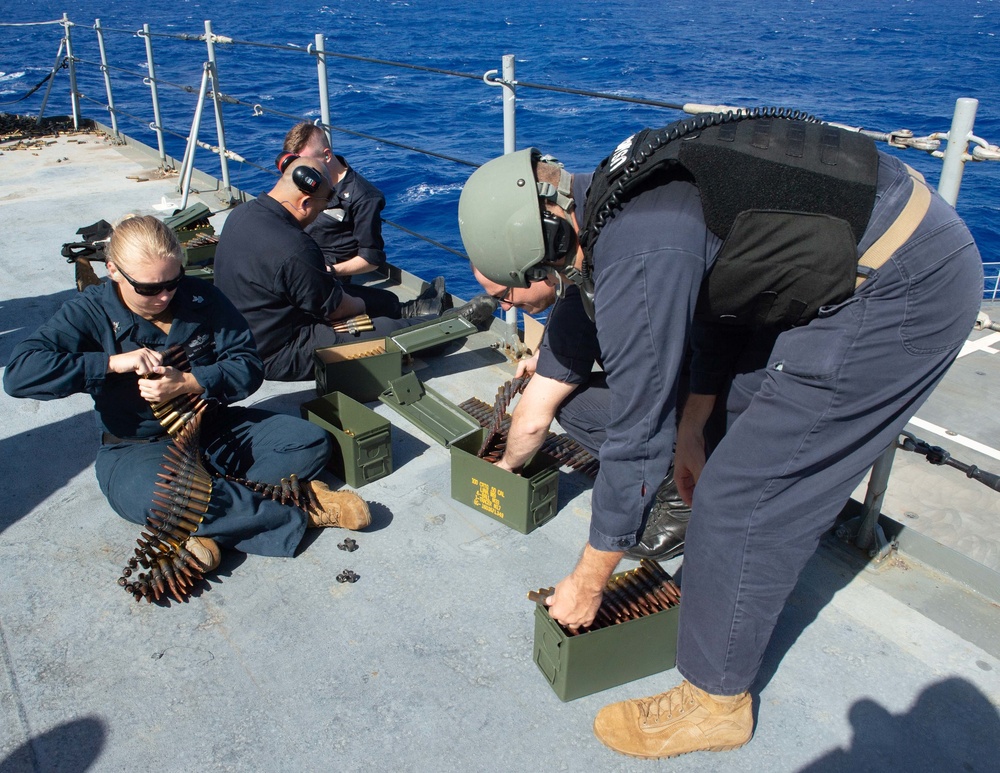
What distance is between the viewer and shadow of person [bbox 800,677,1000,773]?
241 cm

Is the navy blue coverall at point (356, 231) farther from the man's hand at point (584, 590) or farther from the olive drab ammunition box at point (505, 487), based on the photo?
the man's hand at point (584, 590)

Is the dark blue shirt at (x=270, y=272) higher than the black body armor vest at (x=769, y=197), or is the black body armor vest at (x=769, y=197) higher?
the black body armor vest at (x=769, y=197)

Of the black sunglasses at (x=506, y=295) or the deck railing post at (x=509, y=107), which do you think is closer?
the black sunglasses at (x=506, y=295)

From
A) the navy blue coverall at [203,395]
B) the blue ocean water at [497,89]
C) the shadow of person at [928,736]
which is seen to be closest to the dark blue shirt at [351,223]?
the navy blue coverall at [203,395]

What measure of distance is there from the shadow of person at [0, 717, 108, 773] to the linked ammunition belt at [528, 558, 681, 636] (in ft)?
4.41

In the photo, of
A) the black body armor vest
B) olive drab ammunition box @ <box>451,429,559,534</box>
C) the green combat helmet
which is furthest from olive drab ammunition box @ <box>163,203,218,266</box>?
the black body armor vest

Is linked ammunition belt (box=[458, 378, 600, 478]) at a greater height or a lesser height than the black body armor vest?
lesser

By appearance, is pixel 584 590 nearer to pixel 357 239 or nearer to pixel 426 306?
pixel 426 306

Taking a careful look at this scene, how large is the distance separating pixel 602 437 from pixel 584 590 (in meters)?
1.13

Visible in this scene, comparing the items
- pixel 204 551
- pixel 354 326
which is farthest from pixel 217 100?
pixel 204 551

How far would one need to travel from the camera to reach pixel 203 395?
11.1ft

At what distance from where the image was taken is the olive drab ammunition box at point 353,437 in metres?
3.61

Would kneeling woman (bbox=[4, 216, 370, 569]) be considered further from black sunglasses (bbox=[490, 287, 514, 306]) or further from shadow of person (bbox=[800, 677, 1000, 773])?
shadow of person (bbox=[800, 677, 1000, 773])

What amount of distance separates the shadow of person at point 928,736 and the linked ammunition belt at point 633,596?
0.63m
